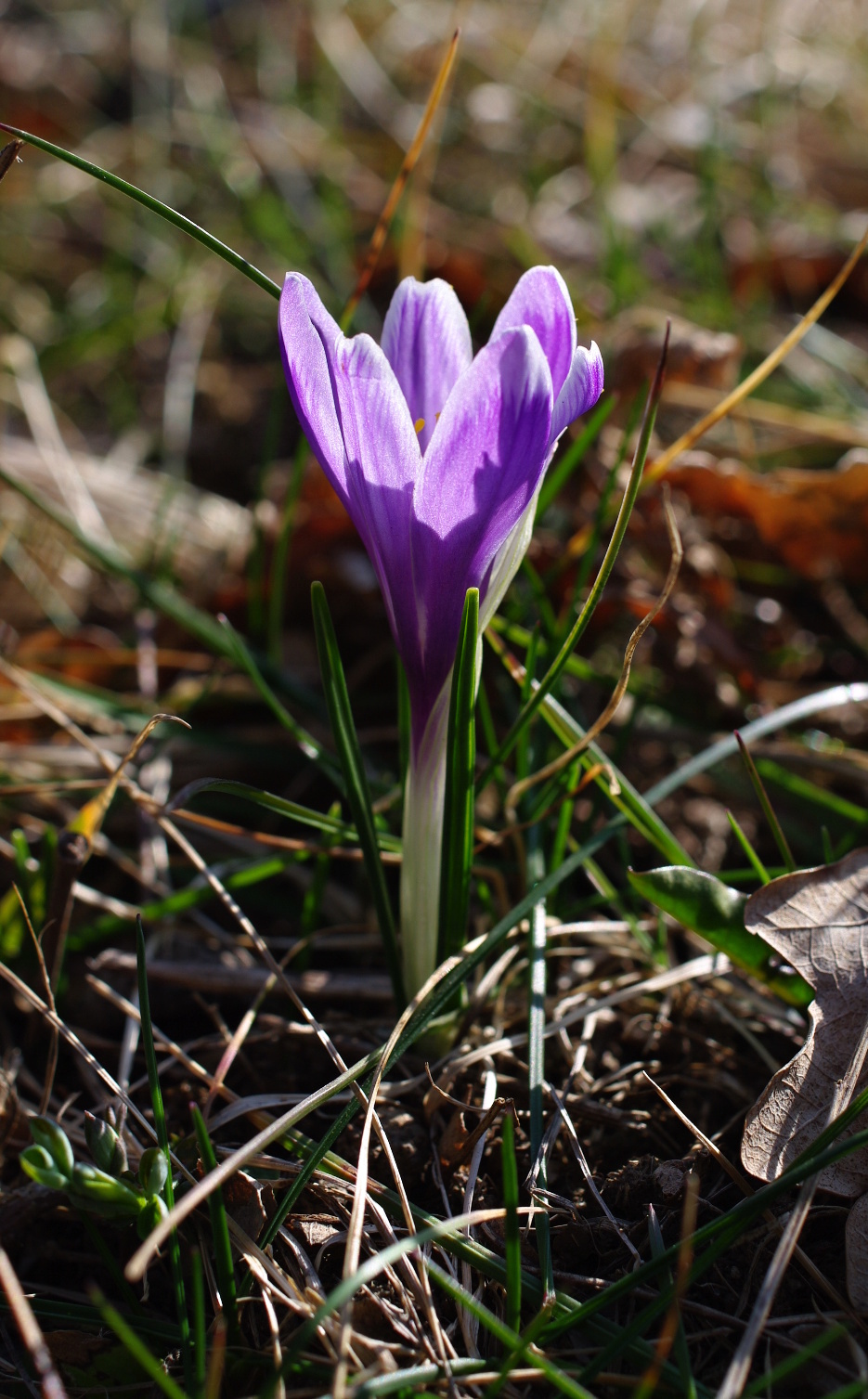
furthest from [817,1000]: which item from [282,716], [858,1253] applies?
[282,716]

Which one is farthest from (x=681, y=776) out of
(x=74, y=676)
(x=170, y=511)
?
(x=170, y=511)

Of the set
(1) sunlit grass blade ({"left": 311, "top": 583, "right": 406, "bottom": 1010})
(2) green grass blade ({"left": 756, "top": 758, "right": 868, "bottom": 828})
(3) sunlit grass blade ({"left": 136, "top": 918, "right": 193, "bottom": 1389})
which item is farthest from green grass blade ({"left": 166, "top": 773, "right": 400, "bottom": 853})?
(2) green grass blade ({"left": 756, "top": 758, "right": 868, "bottom": 828})

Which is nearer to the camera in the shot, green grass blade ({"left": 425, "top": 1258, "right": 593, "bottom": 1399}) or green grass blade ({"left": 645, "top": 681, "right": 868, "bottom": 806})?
green grass blade ({"left": 425, "top": 1258, "right": 593, "bottom": 1399})

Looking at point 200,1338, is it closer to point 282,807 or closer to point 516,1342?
point 516,1342

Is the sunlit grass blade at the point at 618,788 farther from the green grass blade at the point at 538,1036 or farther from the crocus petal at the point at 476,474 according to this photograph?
the crocus petal at the point at 476,474

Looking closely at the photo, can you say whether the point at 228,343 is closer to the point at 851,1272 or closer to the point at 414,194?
the point at 414,194

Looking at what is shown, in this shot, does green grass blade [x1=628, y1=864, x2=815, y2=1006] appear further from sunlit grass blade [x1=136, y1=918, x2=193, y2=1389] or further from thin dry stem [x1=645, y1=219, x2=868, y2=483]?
thin dry stem [x1=645, y1=219, x2=868, y2=483]

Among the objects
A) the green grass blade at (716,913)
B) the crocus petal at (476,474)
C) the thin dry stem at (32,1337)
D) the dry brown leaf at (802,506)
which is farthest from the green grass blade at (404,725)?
the dry brown leaf at (802,506)
